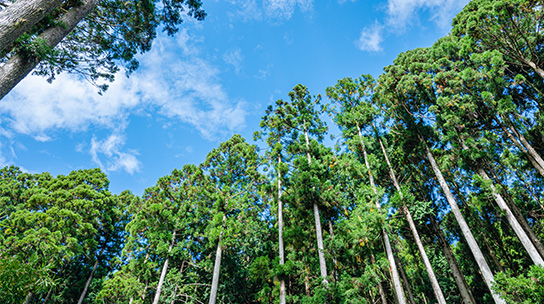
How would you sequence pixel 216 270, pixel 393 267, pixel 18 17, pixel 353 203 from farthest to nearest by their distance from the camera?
pixel 353 203 → pixel 216 270 → pixel 393 267 → pixel 18 17

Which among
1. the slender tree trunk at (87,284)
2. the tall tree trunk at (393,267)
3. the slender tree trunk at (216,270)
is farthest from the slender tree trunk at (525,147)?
the slender tree trunk at (87,284)

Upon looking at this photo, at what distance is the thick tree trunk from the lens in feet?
13.3

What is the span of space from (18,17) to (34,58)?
72cm

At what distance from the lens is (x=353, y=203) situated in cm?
1292

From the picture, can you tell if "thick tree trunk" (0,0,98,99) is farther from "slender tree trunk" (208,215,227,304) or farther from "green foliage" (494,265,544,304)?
"green foliage" (494,265,544,304)

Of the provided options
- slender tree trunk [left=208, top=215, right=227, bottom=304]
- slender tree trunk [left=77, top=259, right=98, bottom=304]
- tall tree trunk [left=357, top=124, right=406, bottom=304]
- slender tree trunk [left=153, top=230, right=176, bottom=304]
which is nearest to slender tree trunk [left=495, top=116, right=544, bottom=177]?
tall tree trunk [left=357, top=124, right=406, bottom=304]

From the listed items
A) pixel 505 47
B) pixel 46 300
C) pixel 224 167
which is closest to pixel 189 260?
pixel 224 167

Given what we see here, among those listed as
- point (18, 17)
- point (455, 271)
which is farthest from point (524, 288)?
point (18, 17)

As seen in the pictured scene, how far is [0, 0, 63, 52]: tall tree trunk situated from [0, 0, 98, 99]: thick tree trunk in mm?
316

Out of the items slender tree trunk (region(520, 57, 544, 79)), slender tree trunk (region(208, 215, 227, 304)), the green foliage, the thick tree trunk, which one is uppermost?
slender tree trunk (region(520, 57, 544, 79))

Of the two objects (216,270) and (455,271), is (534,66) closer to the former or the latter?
(455,271)

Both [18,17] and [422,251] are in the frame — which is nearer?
[18,17]

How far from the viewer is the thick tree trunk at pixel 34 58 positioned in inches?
159

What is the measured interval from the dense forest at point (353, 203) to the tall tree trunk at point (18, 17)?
332cm
